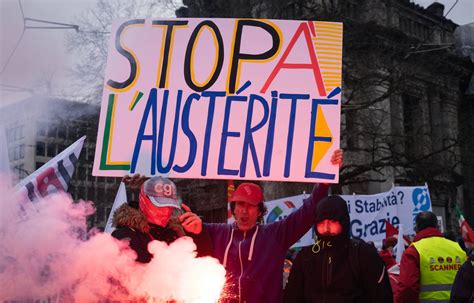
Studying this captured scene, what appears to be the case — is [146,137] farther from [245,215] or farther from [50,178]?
[50,178]

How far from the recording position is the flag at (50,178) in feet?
18.1

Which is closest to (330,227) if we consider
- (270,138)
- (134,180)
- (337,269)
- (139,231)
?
(337,269)

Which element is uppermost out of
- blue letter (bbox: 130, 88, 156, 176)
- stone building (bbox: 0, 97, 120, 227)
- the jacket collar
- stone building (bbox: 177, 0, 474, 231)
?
stone building (bbox: 177, 0, 474, 231)

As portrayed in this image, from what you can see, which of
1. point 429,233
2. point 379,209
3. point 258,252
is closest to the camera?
point 258,252

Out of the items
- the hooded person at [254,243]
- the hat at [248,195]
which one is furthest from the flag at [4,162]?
the hat at [248,195]

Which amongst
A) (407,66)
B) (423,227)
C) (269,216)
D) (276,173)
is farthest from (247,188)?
(407,66)

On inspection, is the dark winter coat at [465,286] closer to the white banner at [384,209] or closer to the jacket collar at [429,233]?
the jacket collar at [429,233]

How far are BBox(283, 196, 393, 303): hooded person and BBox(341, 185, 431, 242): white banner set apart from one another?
307 inches

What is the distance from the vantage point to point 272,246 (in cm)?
432

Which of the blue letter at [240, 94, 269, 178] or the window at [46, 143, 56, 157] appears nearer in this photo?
the blue letter at [240, 94, 269, 178]

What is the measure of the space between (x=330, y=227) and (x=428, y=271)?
6.55ft

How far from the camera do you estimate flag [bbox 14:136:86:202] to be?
551 centimetres

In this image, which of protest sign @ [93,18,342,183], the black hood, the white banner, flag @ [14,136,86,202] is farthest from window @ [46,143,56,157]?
the black hood

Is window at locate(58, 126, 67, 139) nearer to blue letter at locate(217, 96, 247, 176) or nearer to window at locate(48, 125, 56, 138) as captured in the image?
window at locate(48, 125, 56, 138)
